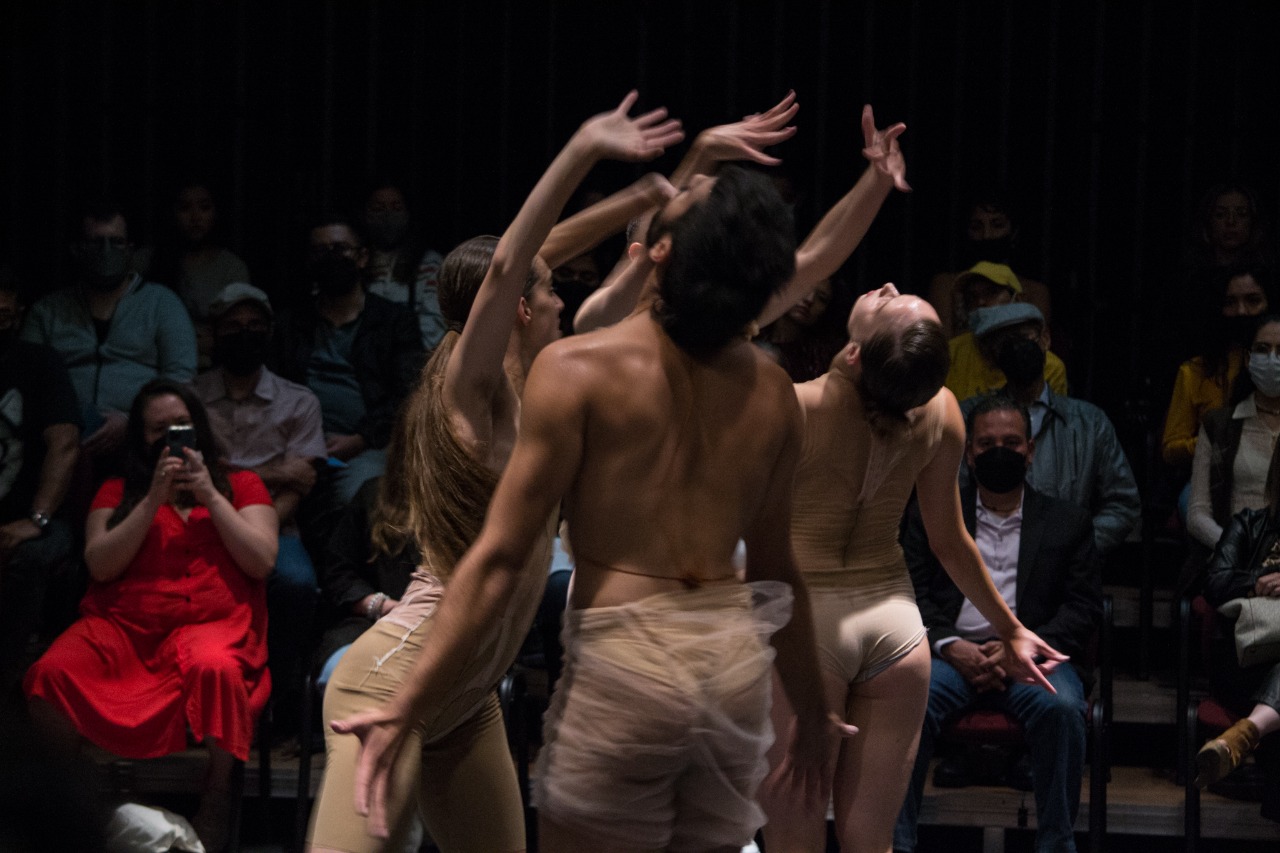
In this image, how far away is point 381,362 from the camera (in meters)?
6.14

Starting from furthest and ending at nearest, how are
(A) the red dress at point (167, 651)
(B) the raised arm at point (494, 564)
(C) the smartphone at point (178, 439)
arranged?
1. (C) the smartphone at point (178, 439)
2. (A) the red dress at point (167, 651)
3. (B) the raised arm at point (494, 564)

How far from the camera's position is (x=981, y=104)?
23.4 ft

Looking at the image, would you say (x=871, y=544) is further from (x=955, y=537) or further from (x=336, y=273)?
(x=336, y=273)

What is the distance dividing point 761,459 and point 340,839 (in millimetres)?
911

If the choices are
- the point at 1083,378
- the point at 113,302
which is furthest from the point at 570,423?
the point at 1083,378

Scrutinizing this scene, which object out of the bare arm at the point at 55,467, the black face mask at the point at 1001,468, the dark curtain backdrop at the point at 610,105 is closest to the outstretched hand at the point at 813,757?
the black face mask at the point at 1001,468

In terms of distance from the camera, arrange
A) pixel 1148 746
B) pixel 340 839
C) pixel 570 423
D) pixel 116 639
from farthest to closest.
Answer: pixel 1148 746
pixel 116 639
pixel 340 839
pixel 570 423

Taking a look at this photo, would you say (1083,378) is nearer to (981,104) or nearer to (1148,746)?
(981,104)

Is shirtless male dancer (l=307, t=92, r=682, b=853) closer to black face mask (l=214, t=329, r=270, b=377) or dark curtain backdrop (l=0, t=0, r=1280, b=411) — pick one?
black face mask (l=214, t=329, r=270, b=377)

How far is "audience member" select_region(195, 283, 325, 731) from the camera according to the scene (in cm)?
548

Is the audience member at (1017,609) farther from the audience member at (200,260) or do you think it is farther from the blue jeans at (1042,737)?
the audience member at (200,260)

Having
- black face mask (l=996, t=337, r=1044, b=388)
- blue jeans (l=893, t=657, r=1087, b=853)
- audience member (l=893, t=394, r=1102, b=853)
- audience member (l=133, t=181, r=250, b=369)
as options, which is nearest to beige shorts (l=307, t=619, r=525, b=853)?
blue jeans (l=893, t=657, r=1087, b=853)

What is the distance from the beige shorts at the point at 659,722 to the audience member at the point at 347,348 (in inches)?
137

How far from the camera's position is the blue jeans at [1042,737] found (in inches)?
189
